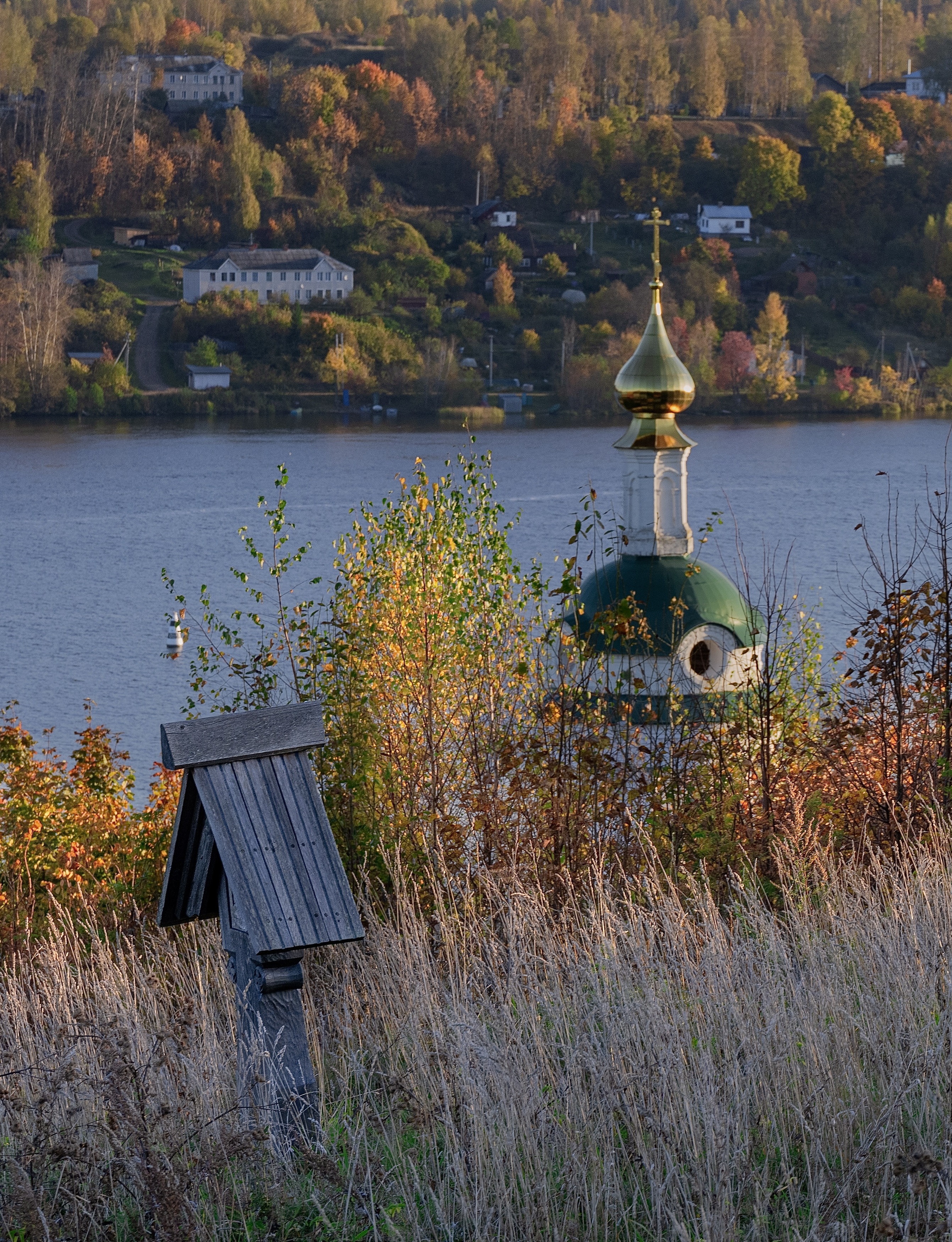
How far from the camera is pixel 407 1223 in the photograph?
269 centimetres

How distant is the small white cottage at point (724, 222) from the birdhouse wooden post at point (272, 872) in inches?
3407

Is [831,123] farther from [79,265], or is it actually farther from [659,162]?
[79,265]

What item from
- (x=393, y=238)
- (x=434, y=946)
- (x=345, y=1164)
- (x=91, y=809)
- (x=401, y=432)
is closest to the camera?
(x=345, y=1164)

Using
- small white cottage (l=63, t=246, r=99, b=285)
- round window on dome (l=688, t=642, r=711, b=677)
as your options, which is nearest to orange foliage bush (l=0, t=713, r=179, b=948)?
round window on dome (l=688, t=642, r=711, b=677)

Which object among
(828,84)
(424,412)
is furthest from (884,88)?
(424,412)

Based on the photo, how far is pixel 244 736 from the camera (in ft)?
9.49

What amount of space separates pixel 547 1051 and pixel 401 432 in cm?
5104

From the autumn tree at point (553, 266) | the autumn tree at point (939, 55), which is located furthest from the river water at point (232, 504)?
the autumn tree at point (939, 55)

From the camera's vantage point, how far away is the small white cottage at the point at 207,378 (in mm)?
61062

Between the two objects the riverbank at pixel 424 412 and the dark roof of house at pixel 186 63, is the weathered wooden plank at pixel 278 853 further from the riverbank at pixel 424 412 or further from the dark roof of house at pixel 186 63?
the dark roof of house at pixel 186 63

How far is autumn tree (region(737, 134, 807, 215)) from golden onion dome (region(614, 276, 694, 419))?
8167 cm

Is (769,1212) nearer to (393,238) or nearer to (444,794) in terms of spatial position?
(444,794)

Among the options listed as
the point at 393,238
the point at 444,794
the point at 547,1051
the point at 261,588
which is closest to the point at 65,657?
the point at 261,588

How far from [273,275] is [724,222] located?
85.3 ft
